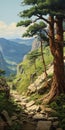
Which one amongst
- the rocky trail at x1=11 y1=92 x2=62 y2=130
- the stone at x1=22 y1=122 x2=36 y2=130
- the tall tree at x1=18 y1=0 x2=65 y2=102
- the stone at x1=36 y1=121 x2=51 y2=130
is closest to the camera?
the stone at x1=36 y1=121 x2=51 y2=130

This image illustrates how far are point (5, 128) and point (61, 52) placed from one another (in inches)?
640

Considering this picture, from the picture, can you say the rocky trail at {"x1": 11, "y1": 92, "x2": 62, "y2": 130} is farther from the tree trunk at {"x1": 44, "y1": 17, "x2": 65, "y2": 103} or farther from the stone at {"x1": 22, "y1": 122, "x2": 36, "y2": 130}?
the tree trunk at {"x1": 44, "y1": 17, "x2": 65, "y2": 103}

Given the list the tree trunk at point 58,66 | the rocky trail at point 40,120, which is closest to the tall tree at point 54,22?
the tree trunk at point 58,66

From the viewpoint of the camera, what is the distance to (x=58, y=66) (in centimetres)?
3341

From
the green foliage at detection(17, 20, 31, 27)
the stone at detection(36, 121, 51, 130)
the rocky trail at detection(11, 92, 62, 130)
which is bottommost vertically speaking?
the rocky trail at detection(11, 92, 62, 130)

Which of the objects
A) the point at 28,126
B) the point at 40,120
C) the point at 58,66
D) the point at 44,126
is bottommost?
the point at 40,120

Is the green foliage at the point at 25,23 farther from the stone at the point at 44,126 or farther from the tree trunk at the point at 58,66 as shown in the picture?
the stone at the point at 44,126

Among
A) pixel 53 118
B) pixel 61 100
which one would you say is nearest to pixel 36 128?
pixel 53 118

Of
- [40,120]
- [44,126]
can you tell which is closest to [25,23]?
[40,120]

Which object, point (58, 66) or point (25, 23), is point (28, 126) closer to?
point (58, 66)

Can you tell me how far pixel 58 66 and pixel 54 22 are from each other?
203 inches

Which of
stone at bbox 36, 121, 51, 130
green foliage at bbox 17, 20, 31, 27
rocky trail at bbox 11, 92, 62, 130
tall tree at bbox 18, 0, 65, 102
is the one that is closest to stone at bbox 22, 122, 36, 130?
rocky trail at bbox 11, 92, 62, 130

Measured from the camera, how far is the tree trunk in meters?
32.7

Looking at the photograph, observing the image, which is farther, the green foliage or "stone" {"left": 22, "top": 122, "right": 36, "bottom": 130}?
the green foliage
